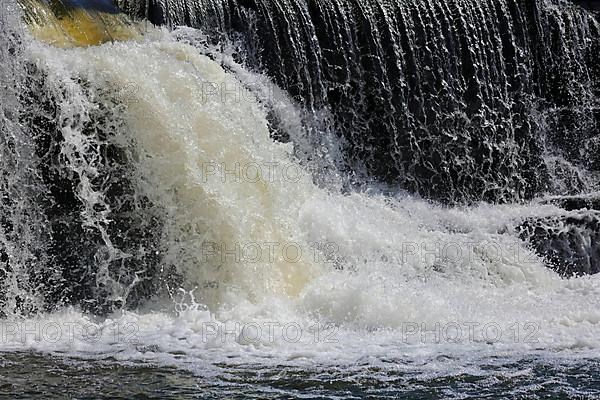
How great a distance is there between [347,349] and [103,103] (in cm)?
282

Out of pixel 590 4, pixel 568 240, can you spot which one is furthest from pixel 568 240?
pixel 590 4

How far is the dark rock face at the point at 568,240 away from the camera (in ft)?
29.1

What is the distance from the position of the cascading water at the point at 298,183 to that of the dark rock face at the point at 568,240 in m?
0.02

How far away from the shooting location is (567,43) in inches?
432

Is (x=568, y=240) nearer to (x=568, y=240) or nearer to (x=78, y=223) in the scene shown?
(x=568, y=240)

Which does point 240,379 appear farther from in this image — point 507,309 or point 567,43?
point 567,43

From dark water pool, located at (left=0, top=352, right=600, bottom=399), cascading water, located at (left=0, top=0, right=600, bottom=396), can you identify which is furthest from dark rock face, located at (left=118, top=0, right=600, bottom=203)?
dark water pool, located at (left=0, top=352, right=600, bottom=399)

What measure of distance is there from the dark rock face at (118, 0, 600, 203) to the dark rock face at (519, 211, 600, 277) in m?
1.16

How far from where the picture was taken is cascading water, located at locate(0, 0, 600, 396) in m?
6.65

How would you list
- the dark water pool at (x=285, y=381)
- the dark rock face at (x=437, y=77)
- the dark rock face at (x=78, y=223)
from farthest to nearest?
the dark rock face at (x=437, y=77), the dark rock face at (x=78, y=223), the dark water pool at (x=285, y=381)

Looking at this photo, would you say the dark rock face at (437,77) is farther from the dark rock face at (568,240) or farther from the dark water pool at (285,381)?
the dark water pool at (285,381)

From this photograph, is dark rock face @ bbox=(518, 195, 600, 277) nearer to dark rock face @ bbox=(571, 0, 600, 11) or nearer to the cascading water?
the cascading water

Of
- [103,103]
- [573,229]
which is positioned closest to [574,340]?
[573,229]

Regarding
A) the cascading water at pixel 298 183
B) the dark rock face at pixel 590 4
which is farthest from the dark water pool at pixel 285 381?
the dark rock face at pixel 590 4
